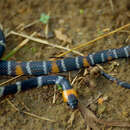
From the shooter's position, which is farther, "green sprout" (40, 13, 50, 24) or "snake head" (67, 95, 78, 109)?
"green sprout" (40, 13, 50, 24)

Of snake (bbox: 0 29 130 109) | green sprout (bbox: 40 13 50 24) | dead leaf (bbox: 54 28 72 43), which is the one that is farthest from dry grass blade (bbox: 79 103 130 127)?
green sprout (bbox: 40 13 50 24)

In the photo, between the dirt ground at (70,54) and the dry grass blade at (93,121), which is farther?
the dirt ground at (70,54)

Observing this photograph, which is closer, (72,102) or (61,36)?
(72,102)

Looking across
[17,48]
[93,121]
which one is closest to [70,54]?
[17,48]

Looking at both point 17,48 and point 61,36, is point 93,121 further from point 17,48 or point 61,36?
point 17,48

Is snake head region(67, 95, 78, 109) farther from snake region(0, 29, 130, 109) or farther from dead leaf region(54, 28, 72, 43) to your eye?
dead leaf region(54, 28, 72, 43)

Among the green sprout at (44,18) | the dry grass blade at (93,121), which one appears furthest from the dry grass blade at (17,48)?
the dry grass blade at (93,121)

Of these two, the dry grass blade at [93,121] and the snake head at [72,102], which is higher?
the snake head at [72,102]

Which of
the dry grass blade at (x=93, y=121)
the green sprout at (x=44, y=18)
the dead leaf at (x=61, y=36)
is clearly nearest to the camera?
the dry grass blade at (x=93, y=121)

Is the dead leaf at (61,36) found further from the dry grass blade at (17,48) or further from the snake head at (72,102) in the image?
the snake head at (72,102)
